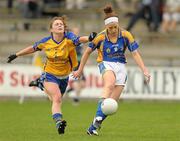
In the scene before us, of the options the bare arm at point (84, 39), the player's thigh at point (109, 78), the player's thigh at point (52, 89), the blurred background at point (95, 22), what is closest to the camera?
the player's thigh at point (109, 78)

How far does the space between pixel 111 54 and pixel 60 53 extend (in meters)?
0.96

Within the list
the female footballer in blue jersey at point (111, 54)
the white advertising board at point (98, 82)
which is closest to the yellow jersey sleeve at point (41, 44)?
the female footballer in blue jersey at point (111, 54)

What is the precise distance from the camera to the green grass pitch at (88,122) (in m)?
14.0

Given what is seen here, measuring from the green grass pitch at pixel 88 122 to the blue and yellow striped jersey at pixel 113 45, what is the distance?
56.6 inches

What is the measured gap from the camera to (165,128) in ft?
53.1

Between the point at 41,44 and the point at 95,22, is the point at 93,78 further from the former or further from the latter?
the point at 41,44

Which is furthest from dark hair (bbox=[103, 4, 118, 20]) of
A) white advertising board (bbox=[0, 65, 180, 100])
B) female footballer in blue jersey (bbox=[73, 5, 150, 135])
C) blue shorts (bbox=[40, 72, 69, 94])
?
white advertising board (bbox=[0, 65, 180, 100])

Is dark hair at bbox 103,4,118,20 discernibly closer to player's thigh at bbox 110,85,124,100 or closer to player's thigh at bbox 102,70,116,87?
player's thigh at bbox 102,70,116,87

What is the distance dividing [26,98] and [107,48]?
12577 millimetres

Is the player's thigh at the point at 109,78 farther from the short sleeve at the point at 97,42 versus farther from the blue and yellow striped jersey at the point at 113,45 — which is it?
the short sleeve at the point at 97,42

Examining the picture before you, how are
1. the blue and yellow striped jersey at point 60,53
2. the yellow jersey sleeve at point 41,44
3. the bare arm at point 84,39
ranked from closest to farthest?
the bare arm at point 84,39, the blue and yellow striped jersey at point 60,53, the yellow jersey sleeve at point 41,44

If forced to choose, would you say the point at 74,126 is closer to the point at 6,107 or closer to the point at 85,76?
the point at 6,107

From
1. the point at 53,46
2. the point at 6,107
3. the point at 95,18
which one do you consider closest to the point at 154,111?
the point at 6,107

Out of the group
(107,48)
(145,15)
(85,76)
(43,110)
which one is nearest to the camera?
(107,48)
